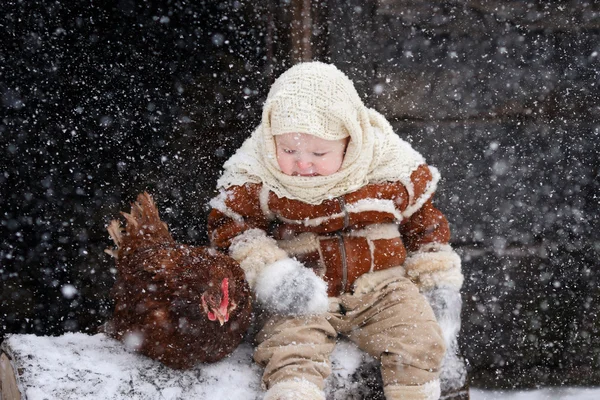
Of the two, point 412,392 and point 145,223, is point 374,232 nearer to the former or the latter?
point 412,392

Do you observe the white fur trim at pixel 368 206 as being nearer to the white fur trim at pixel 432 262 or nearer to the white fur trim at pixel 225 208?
the white fur trim at pixel 432 262

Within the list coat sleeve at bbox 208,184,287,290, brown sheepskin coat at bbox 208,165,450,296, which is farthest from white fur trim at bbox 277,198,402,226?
coat sleeve at bbox 208,184,287,290

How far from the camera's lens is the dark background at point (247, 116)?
2.85 meters

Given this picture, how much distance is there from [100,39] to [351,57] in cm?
120

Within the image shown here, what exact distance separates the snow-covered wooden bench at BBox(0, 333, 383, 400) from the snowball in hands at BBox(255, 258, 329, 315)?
24 cm

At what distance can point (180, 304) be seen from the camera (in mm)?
1907

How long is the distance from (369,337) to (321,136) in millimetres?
786

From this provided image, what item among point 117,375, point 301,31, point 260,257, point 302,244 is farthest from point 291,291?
point 301,31

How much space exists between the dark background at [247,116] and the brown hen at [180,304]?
1023mm

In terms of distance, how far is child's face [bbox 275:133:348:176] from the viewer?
2.15 meters

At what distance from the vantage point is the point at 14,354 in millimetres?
1954

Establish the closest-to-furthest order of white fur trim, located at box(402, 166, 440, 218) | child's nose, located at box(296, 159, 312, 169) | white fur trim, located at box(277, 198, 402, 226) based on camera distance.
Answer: child's nose, located at box(296, 159, 312, 169) < white fur trim, located at box(277, 198, 402, 226) < white fur trim, located at box(402, 166, 440, 218)

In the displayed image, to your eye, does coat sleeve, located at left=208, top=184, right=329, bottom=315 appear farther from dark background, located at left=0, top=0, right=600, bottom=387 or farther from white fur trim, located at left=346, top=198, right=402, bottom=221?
dark background, located at left=0, top=0, right=600, bottom=387

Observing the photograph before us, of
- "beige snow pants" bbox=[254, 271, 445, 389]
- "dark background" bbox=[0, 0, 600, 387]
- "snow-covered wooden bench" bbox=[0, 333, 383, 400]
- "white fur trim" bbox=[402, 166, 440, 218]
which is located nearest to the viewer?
"snow-covered wooden bench" bbox=[0, 333, 383, 400]
